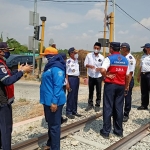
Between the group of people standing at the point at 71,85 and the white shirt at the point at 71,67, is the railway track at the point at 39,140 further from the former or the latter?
the white shirt at the point at 71,67

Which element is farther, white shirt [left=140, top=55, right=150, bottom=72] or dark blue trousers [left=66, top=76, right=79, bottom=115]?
white shirt [left=140, top=55, right=150, bottom=72]

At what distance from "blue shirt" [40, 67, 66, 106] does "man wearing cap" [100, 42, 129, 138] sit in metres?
1.32

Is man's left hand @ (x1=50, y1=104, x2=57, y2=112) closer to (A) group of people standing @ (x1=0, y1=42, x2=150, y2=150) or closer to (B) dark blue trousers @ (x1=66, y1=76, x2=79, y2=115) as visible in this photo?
(A) group of people standing @ (x1=0, y1=42, x2=150, y2=150)

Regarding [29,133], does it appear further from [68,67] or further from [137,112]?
[137,112]

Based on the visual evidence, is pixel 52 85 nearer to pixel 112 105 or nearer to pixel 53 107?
pixel 53 107

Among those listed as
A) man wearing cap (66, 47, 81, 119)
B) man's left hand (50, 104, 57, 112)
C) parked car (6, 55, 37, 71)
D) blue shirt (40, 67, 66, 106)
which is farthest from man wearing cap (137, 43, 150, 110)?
parked car (6, 55, 37, 71)

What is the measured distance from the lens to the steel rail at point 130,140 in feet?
15.8

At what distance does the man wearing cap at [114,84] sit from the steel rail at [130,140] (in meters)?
0.39

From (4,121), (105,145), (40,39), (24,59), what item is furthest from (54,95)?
(24,59)

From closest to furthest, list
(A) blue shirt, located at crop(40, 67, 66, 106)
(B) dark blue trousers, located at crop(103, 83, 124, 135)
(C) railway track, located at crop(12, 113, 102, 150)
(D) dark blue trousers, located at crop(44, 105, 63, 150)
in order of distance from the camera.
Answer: (A) blue shirt, located at crop(40, 67, 66, 106) → (D) dark blue trousers, located at crop(44, 105, 63, 150) → (C) railway track, located at crop(12, 113, 102, 150) → (B) dark blue trousers, located at crop(103, 83, 124, 135)

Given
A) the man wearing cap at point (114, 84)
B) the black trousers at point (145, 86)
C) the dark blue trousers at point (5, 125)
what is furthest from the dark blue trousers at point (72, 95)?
the dark blue trousers at point (5, 125)

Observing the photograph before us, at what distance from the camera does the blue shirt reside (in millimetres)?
4074

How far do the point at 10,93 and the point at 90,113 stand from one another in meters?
4.20

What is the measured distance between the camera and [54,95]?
13.5 ft
